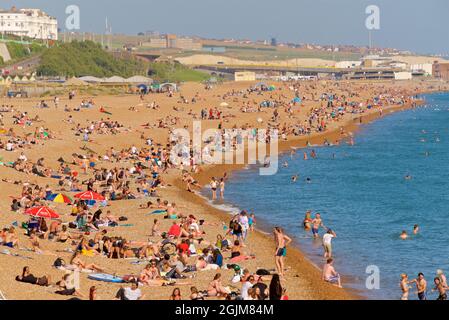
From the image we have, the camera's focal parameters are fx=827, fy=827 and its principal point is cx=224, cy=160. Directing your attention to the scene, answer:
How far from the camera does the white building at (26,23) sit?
15912cm

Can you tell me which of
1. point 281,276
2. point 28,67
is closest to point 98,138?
point 281,276

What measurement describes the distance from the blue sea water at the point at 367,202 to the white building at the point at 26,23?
4202 inches

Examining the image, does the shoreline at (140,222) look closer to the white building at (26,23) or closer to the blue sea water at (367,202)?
the blue sea water at (367,202)

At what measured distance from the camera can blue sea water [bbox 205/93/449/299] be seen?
2383cm

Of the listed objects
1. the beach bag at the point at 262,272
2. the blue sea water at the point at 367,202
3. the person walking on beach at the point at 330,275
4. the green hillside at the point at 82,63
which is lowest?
the blue sea water at the point at 367,202

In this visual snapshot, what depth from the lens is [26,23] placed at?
530ft

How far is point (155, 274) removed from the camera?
18672 mm

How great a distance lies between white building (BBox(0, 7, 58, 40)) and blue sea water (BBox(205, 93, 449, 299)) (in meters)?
107

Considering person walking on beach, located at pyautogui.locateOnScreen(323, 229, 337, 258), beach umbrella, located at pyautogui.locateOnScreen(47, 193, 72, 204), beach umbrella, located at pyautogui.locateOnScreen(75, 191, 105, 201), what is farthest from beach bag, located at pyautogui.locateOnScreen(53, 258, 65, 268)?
beach umbrella, located at pyautogui.locateOnScreen(47, 193, 72, 204)

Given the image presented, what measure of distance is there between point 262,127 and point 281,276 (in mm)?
44559

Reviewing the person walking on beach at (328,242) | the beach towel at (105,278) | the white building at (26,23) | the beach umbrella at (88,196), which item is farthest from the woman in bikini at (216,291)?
the white building at (26,23)

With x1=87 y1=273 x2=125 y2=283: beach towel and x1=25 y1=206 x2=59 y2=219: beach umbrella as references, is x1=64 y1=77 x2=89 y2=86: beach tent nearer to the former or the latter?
x1=25 y1=206 x2=59 y2=219: beach umbrella

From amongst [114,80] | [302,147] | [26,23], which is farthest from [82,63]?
[26,23]

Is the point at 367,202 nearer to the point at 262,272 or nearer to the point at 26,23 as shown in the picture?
the point at 262,272
